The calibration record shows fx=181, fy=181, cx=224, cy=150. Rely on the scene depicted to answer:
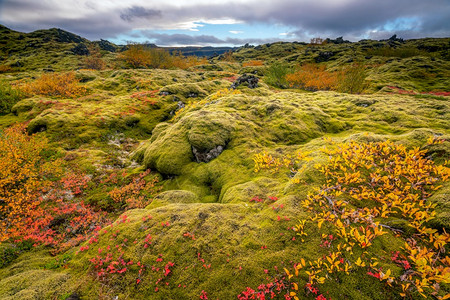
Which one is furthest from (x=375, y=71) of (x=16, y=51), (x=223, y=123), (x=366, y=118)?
(x=16, y=51)

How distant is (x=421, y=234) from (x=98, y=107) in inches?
1813

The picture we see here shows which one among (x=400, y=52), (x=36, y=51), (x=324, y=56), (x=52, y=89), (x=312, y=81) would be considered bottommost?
(x=52, y=89)

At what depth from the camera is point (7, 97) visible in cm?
3606

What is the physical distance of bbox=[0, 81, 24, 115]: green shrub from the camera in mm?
34875

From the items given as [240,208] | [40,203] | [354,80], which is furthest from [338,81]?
[40,203]

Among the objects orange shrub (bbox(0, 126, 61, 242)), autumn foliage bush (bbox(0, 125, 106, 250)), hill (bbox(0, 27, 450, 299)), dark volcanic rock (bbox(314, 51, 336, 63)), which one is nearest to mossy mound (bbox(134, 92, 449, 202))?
hill (bbox(0, 27, 450, 299))

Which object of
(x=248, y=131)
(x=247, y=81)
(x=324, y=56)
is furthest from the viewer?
(x=324, y=56)

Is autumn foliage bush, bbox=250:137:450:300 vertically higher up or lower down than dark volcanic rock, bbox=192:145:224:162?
higher up

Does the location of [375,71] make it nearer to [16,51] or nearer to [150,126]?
[150,126]

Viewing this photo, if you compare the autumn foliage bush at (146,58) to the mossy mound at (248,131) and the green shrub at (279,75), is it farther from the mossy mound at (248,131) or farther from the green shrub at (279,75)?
the mossy mound at (248,131)

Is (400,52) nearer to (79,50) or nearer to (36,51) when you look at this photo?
(79,50)

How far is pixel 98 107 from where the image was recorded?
36.8 meters

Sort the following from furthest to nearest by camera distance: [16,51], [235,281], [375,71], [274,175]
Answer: [16,51]
[375,71]
[274,175]
[235,281]

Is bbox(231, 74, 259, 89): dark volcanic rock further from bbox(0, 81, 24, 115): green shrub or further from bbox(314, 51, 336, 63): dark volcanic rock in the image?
bbox(314, 51, 336, 63): dark volcanic rock
